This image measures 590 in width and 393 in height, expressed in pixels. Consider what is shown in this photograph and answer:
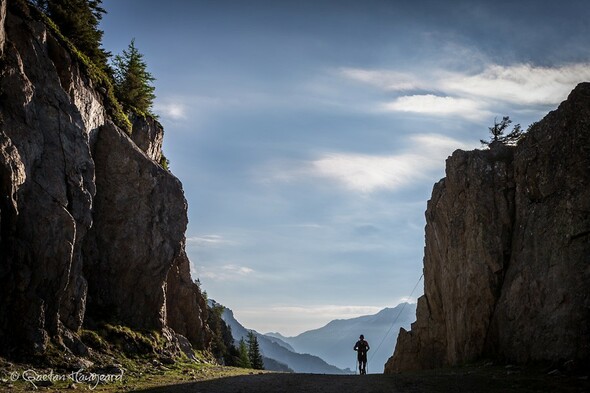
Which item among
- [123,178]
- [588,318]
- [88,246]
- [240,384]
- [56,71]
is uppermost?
[56,71]

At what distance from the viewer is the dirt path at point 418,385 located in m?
15.6

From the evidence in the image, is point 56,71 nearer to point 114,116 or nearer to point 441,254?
point 114,116

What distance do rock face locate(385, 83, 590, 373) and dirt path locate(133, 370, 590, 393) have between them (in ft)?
8.81

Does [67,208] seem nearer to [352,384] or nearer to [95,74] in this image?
[95,74]

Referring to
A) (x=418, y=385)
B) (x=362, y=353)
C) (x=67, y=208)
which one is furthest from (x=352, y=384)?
(x=67, y=208)

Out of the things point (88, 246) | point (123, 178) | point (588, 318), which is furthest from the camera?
point (123, 178)

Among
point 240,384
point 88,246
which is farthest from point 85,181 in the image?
point 240,384

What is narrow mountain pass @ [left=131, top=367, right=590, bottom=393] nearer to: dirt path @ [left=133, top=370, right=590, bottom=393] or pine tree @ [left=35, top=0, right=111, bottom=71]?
dirt path @ [left=133, top=370, right=590, bottom=393]

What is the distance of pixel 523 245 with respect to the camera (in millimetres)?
24922

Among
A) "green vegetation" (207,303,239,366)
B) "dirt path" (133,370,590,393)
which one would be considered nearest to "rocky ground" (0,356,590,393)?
"dirt path" (133,370,590,393)

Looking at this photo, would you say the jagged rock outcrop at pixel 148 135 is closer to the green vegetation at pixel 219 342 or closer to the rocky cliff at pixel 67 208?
the rocky cliff at pixel 67 208

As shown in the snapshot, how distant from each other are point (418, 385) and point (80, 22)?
34.6 metres

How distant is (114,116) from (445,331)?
107 ft

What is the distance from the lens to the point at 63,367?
19109mm
